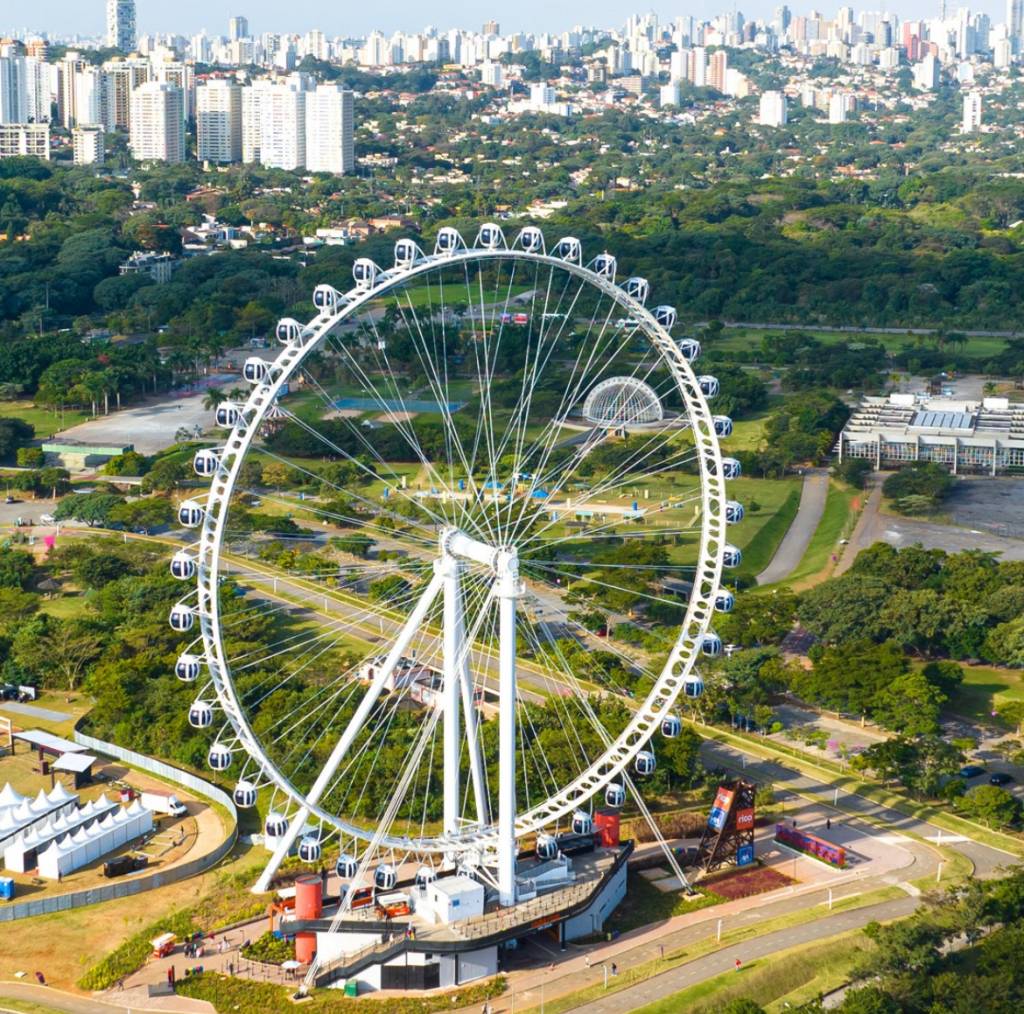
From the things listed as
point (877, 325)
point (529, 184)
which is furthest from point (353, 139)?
point (877, 325)

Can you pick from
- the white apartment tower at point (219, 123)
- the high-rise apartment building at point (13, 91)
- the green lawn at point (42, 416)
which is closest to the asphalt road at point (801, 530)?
the green lawn at point (42, 416)

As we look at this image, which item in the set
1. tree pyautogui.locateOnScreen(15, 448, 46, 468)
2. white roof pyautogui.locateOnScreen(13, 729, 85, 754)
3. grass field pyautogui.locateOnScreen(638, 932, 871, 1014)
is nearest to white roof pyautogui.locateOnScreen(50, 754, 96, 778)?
white roof pyautogui.locateOnScreen(13, 729, 85, 754)

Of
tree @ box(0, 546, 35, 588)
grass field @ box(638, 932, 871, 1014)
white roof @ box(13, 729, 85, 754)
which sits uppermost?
tree @ box(0, 546, 35, 588)

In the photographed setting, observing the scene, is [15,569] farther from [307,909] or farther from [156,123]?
[156,123]

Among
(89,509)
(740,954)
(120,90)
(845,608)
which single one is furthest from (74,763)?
(120,90)

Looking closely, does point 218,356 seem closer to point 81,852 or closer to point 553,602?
point 553,602

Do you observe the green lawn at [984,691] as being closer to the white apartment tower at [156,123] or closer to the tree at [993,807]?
the tree at [993,807]

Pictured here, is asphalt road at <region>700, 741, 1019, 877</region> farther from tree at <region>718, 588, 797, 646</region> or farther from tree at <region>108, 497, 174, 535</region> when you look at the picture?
tree at <region>108, 497, 174, 535</region>
